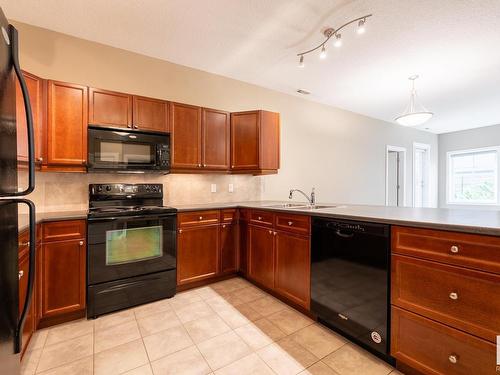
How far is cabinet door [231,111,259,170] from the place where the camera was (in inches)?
127

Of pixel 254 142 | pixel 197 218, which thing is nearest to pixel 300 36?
pixel 254 142

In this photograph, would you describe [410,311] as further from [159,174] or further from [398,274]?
[159,174]

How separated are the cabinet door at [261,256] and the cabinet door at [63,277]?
1627 mm

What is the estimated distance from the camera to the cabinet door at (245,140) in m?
3.22

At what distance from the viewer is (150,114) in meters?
2.71

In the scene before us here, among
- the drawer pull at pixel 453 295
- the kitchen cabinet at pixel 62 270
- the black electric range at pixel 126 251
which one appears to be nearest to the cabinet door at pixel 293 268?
the drawer pull at pixel 453 295

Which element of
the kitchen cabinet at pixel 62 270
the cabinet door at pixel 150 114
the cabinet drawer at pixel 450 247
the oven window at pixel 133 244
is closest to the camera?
the cabinet drawer at pixel 450 247

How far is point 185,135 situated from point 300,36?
1655mm

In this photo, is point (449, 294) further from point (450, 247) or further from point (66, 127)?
point (66, 127)

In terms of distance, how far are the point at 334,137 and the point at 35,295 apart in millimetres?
4783

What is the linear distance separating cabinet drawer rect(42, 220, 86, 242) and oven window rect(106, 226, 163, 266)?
212 mm

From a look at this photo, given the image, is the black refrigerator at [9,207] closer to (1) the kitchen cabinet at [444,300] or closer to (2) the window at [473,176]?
(1) the kitchen cabinet at [444,300]

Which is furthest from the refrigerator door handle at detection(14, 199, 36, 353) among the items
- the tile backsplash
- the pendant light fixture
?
the pendant light fixture

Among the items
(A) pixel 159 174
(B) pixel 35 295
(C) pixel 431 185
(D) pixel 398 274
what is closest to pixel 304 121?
(A) pixel 159 174
